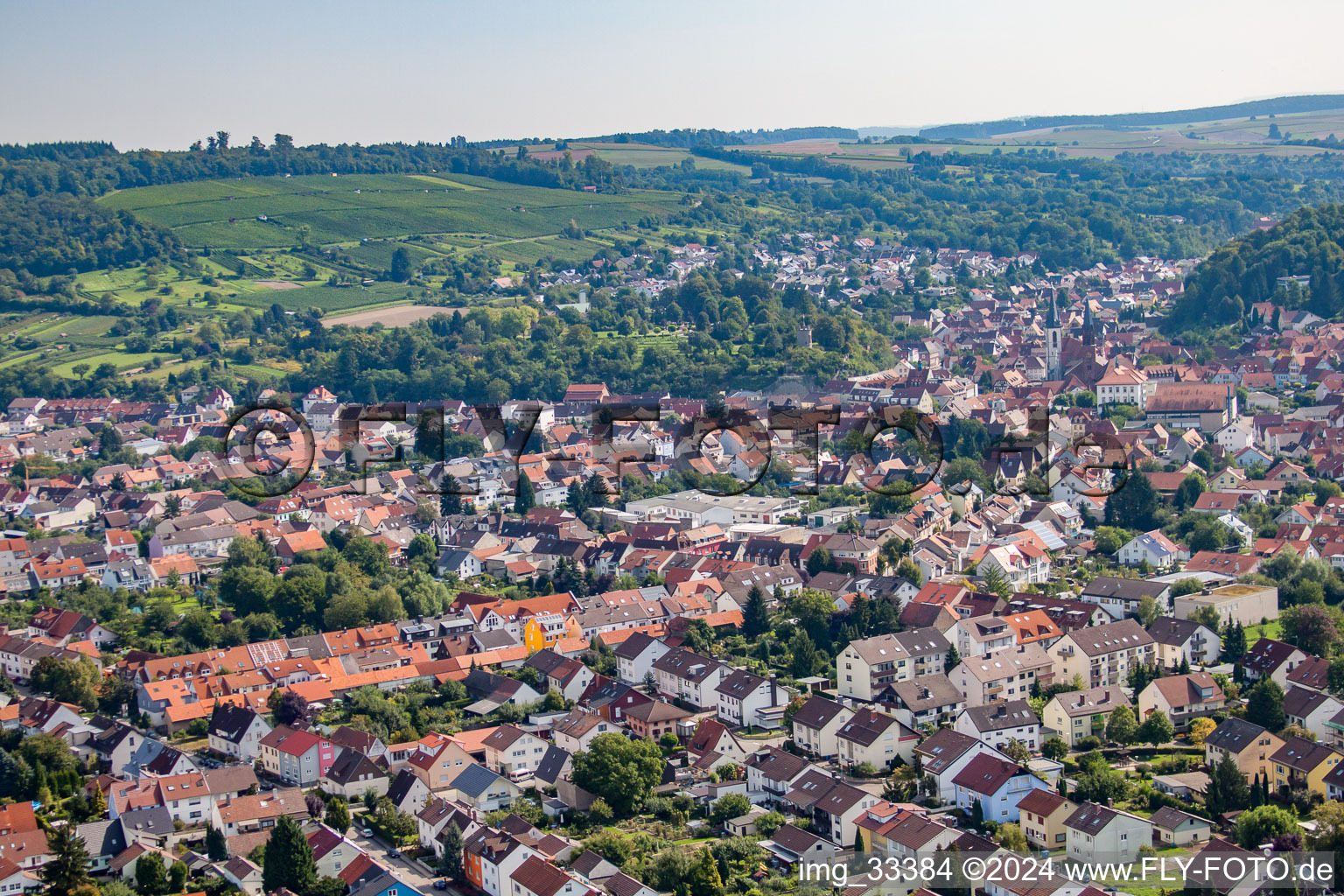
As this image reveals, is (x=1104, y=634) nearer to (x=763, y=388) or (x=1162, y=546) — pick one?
(x=1162, y=546)

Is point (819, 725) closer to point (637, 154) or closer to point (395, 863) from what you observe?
point (395, 863)

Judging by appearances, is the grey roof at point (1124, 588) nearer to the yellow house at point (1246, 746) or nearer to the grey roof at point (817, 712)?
the yellow house at point (1246, 746)

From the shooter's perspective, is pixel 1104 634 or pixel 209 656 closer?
pixel 1104 634

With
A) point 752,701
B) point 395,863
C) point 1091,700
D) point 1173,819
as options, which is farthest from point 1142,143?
→ point 395,863

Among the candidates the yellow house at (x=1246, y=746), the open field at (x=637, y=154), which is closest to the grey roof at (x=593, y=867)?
the yellow house at (x=1246, y=746)

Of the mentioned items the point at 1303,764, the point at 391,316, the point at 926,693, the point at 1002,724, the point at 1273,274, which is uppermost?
the point at 1273,274

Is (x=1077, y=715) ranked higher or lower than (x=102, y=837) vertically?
higher

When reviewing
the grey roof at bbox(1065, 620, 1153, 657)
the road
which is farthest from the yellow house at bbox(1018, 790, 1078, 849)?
the road

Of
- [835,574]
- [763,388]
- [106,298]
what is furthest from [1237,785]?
[106,298]
